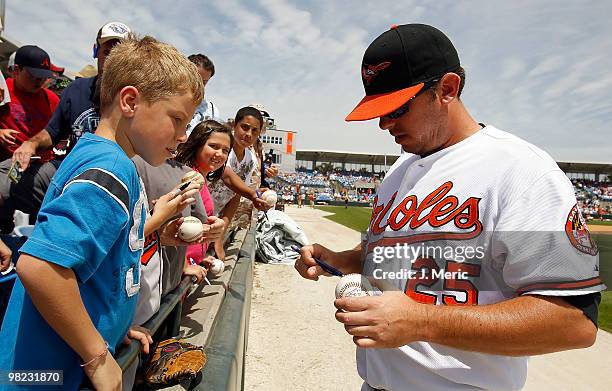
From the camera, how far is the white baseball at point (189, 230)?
1.96 m

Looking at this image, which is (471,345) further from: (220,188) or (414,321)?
(220,188)

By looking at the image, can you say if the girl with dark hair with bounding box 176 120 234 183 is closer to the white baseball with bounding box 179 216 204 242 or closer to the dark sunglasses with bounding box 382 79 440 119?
the white baseball with bounding box 179 216 204 242

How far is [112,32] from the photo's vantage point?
9.83 ft

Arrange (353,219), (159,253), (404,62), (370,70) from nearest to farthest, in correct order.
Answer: (404,62) → (370,70) → (159,253) → (353,219)

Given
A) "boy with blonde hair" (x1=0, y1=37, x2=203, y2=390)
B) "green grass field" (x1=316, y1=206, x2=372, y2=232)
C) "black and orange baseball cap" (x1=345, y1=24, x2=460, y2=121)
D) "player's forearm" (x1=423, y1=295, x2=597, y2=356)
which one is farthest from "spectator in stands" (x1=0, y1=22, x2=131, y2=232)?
"green grass field" (x1=316, y1=206, x2=372, y2=232)

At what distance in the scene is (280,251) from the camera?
866cm

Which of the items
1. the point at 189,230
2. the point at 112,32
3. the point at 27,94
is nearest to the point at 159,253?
the point at 189,230

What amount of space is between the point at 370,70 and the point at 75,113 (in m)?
2.30

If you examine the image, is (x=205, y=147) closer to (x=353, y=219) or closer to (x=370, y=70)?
(x=370, y=70)

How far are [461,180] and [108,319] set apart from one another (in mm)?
1232

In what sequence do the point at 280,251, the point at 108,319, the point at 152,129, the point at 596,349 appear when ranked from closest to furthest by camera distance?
the point at 108,319, the point at 152,129, the point at 596,349, the point at 280,251

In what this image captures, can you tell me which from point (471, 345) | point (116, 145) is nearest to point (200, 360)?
point (116, 145)

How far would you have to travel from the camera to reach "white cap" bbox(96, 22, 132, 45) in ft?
9.74

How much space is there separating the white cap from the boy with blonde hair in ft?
5.98
